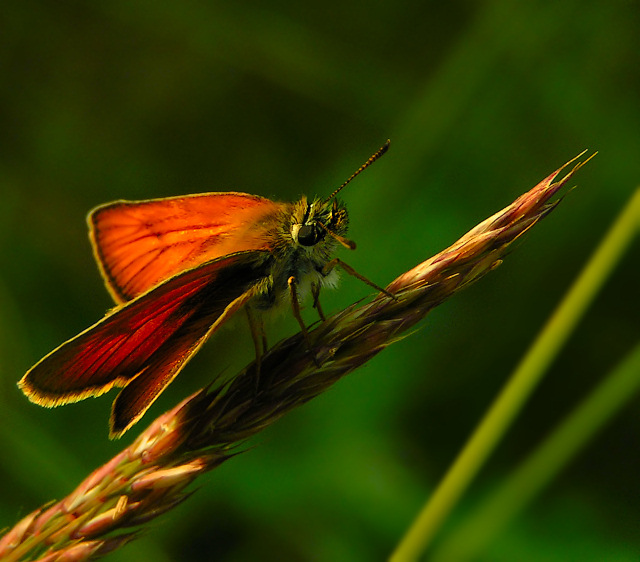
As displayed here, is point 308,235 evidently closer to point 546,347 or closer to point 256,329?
point 256,329

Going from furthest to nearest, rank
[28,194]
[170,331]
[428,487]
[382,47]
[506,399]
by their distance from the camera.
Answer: [382,47]
[28,194]
[428,487]
[506,399]
[170,331]

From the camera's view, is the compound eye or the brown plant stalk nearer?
the brown plant stalk

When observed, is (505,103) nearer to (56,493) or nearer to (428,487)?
(428,487)

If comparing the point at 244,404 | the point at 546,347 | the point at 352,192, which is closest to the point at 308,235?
the point at 244,404

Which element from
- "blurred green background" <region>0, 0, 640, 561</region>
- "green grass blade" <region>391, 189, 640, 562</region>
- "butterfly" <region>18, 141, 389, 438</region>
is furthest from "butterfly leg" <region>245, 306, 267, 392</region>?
"green grass blade" <region>391, 189, 640, 562</region>

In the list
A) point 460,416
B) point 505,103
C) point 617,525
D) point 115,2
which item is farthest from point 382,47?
point 617,525

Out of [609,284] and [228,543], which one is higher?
[228,543]

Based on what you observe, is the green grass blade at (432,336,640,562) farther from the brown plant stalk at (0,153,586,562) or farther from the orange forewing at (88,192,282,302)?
Answer: the orange forewing at (88,192,282,302)
